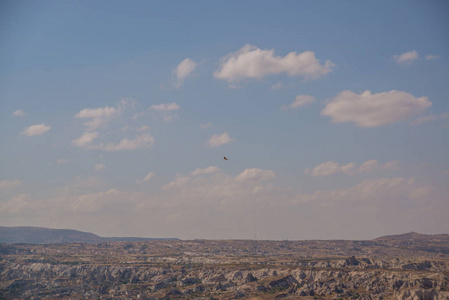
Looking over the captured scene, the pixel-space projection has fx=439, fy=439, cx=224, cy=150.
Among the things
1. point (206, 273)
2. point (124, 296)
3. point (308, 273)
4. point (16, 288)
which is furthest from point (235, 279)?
point (16, 288)

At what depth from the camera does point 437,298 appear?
135375 millimetres

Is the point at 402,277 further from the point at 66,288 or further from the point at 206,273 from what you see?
the point at 66,288

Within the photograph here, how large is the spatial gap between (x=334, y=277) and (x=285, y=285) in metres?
A: 19.6

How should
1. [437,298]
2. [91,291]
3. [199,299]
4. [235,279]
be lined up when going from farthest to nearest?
[235,279], [91,291], [199,299], [437,298]

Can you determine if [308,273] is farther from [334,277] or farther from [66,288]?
[66,288]

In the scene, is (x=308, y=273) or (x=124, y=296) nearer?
(x=124, y=296)

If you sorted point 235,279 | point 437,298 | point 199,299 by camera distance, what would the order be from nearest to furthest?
point 437,298 < point 199,299 < point 235,279

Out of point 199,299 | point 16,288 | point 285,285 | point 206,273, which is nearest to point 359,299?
point 285,285

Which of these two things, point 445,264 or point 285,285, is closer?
point 285,285

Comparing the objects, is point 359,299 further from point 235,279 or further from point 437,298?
point 235,279

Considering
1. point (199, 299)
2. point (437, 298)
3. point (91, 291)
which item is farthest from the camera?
point (91, 291)

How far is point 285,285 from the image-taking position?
173 metres

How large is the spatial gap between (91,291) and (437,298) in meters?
124

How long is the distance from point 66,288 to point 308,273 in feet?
323
